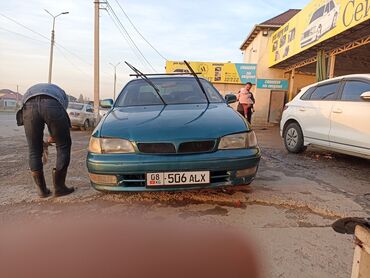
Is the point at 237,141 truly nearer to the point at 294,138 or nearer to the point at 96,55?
the point at 294,138

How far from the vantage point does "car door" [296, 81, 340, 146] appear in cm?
534

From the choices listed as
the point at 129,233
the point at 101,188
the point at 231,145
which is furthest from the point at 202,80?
the point at 129,233

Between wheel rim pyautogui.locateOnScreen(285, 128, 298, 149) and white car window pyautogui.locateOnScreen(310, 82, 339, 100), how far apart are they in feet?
2.49

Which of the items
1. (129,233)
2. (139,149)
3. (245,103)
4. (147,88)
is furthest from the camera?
(245,103)

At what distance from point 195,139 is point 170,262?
1.15m

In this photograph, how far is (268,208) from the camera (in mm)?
3078

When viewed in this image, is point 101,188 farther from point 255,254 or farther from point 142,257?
point 255,254

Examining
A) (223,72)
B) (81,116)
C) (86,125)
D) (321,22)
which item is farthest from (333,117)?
(223,72)

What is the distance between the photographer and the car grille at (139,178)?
2820 mm

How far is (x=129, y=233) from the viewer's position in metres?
2.49

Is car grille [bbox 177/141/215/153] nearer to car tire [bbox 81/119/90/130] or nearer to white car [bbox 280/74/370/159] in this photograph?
white car [bbox 280/74/370/159]

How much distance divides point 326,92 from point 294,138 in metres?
1.13

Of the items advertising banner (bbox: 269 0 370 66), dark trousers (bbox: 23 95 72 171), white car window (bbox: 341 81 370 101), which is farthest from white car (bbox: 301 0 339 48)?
dark trousers (bbox: 23 95 72 171)

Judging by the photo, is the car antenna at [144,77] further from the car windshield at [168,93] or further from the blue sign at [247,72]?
the blue sign at [247,72]
